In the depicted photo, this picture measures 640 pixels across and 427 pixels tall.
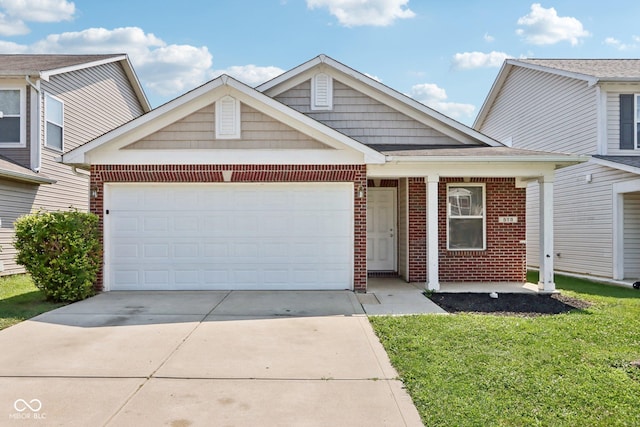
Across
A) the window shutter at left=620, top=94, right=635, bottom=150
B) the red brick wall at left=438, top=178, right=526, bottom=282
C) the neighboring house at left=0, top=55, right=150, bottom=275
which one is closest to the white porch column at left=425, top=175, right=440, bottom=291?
the red brick wall at left=438, top=178, right=526, bottom=282

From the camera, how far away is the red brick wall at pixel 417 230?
1075cm

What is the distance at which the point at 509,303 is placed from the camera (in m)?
8.35

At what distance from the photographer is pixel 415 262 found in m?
10.8

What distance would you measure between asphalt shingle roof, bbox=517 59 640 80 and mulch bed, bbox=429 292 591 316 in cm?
700

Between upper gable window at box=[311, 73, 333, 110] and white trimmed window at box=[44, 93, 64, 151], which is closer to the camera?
upper gable window at box=[311, 73, 333, 110]

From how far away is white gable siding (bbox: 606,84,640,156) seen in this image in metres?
12.4

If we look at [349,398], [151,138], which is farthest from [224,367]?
[151,138]

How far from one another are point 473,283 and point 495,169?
9.38 feet

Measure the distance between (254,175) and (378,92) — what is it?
13.4 feet

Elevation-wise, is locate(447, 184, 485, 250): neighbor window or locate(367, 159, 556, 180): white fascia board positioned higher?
locate(367, 159, 556, 180): white fascia board

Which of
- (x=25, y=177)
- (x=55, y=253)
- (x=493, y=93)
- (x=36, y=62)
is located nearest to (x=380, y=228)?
(x=55, y=253)

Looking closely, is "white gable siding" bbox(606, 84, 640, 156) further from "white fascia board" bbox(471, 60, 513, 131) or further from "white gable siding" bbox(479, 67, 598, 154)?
"white fascia board" bbox(471, 60, 513, 131)

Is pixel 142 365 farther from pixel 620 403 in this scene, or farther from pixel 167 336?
pixel 620 403

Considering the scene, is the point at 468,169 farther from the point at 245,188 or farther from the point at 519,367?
the point at 519,367
